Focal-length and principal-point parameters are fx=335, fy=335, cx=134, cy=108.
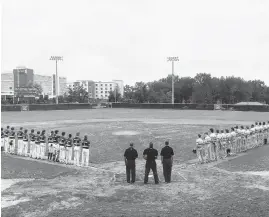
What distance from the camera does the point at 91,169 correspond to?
15.0 metres

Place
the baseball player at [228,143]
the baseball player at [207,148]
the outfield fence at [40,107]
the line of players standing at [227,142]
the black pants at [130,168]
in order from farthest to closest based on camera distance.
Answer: the outfield fence at [40,107] → the baseball player at [228,143] → the baseball player at [207,148] → the line of players standing at [227,142] → the black pants at [130,168]

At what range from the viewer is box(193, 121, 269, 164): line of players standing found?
16.7 m

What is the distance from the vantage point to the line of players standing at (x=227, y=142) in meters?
16.7

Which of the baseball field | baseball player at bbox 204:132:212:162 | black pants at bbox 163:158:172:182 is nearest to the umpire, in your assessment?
black pants at bbox 163:158:172:182

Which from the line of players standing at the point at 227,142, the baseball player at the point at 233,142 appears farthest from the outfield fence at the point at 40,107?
the baseball player at the point at 233,142

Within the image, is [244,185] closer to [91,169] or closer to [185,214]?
[185,214]

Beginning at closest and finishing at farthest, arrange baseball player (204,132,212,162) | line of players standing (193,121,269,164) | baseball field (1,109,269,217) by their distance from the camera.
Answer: baseball field (1,109,269,217) → line of players standing (193,121,269,164) → baseball player (204,132,212,162)

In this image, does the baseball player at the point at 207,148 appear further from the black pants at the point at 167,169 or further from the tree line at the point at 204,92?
the tree line at the point at 204,92

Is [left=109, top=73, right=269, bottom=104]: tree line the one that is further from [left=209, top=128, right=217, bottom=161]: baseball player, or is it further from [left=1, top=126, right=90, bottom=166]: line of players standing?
[left=209, top=128, right=217, bottom=161]: baseball player

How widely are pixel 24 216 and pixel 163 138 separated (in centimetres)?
1696

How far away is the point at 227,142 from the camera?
1869 centimetres

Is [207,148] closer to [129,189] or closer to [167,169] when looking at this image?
[167,169]

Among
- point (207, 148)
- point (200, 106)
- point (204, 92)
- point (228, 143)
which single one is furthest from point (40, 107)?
point (204, 92)

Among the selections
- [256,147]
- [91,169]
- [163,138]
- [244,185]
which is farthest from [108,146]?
[244,185]
